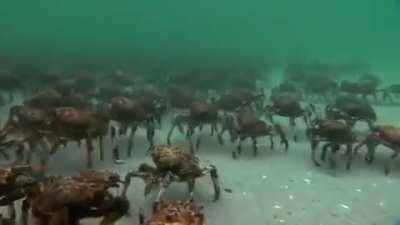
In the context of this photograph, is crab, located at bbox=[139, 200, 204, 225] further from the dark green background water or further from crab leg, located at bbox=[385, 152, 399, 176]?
the dark green background water

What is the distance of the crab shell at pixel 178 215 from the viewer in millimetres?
5613

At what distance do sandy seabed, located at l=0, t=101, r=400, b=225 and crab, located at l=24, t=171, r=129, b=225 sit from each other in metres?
1.64

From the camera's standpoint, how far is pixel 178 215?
575cm

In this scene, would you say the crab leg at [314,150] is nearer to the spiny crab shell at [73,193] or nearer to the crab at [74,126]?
the crab at [74,126]

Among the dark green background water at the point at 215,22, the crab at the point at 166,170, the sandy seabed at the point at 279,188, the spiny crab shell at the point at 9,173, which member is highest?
the dark green background water at the point at 215,22

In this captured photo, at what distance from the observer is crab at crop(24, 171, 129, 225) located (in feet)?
20.6

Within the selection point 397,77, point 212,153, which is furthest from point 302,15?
point 212,153

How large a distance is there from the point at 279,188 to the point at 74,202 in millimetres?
4911

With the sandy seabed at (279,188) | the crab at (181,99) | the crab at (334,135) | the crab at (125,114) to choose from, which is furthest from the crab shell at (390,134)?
the crab at (181,99)

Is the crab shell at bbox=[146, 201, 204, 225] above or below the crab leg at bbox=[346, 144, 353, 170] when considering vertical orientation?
above

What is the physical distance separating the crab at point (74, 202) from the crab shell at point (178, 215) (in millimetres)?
838

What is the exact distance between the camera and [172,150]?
842cm

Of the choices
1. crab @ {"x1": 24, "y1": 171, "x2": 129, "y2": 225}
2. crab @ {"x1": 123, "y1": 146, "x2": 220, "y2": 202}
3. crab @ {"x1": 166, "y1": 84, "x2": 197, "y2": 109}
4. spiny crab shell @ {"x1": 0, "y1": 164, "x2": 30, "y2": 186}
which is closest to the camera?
crab @ {"x1": 24, "y1": 171, "x2": 129, "y2": 225}

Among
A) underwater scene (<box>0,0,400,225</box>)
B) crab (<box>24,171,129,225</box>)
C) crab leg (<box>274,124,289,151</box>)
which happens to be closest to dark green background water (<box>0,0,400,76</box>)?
underwater scene (<box>0,0,400,225</box>)
